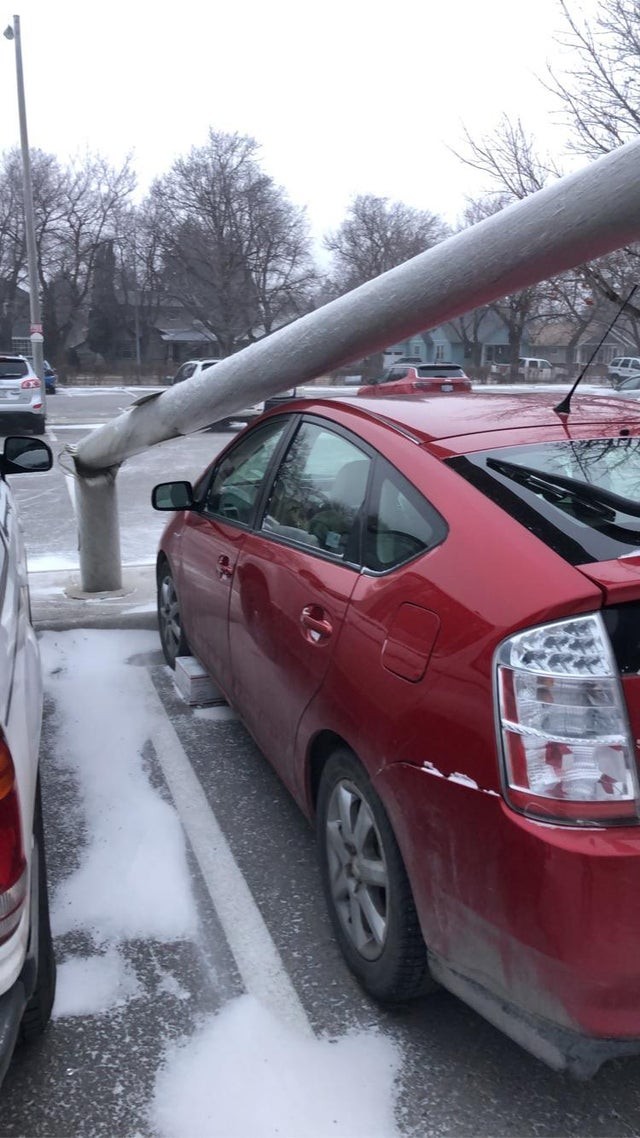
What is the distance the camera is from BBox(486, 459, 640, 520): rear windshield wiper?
8.08 feet

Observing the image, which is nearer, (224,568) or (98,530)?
(224,568)

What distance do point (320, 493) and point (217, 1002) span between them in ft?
5.49

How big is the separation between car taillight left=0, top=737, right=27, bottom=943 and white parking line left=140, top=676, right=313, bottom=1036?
37.9 inches

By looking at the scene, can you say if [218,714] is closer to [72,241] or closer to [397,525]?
[397,525]

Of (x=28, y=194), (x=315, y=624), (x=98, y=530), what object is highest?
(x=28, y=194)

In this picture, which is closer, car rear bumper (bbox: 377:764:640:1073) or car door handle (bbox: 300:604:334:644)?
car rear bumper (bbox: 377:764:640:1073)

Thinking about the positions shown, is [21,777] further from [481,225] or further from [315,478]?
[481,225]

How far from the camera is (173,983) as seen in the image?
9.18 ft

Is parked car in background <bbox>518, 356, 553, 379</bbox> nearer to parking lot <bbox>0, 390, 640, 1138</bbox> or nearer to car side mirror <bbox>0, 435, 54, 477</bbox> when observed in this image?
car side mirror <bbox>0, 435, 54, 477</bbox>

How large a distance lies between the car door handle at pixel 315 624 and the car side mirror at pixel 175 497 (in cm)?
178

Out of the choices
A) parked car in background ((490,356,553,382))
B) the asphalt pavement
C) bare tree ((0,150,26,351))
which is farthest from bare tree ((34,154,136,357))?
the asphalt pavement

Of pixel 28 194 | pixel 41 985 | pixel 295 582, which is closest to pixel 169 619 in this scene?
pixel 295 582

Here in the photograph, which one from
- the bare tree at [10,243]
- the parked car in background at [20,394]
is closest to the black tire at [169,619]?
the parked car in background at [20,394]

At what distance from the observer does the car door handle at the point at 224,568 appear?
391cm
